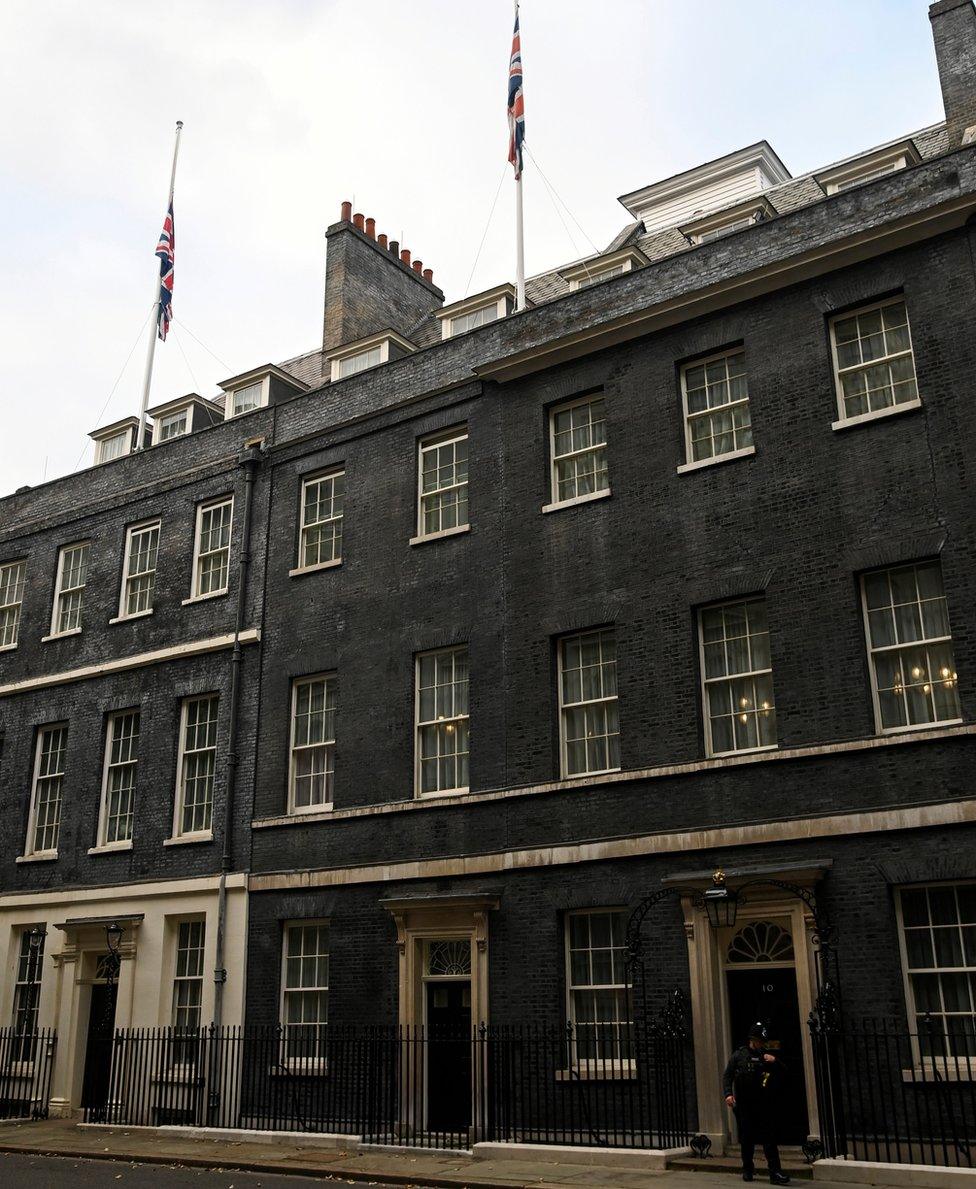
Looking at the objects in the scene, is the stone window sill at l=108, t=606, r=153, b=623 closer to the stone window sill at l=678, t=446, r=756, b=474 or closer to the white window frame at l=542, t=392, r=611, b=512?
the white window frame at l=542, t=392, r=611, b=512

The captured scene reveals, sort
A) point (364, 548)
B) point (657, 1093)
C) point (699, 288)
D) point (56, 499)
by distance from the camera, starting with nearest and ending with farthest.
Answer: point (657, 1093), point (699, 288), point (364, 548), point (56, 499)

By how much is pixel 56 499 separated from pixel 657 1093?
64.2 feet

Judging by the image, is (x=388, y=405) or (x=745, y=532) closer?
(x=745, y=532)

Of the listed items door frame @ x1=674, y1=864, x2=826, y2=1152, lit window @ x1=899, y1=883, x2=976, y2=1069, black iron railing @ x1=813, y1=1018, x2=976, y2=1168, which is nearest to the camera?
black iron railing @ x1=813, y1=1018, x2=976, y2=1168

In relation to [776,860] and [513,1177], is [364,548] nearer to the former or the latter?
[776,860]

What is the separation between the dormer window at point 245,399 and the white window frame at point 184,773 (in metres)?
6.37

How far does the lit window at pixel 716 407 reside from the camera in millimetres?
18000

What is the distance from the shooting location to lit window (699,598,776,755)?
54.5ft

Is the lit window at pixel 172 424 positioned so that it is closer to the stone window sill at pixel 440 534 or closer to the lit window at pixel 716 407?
the stone window sill at pixel 440 534

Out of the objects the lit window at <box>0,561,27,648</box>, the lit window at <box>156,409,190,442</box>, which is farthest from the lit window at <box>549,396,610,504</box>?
the lit window at <box>0,561,27,648</box>

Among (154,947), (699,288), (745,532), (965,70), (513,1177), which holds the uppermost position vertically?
(965,70)

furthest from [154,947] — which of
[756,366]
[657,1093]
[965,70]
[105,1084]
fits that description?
[965,70]

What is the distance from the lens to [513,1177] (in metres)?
13.7

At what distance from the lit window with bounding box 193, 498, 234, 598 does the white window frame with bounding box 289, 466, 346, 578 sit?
1.77 metres
